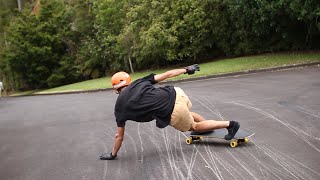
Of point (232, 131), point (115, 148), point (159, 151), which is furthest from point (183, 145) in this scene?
point (115, 148)

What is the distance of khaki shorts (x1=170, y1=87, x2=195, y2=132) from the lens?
22.2 feet

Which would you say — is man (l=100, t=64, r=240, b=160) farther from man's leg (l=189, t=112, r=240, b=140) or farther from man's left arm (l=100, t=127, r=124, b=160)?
man's leg (l=189, t=112, r=240, b=140)

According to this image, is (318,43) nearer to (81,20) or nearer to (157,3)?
(157,3)

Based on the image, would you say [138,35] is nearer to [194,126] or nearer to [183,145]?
[183,145]

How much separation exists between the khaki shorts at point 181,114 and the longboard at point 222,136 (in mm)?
614

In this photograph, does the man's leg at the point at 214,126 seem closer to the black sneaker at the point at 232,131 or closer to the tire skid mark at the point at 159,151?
the black sneaker at the point at 232,131

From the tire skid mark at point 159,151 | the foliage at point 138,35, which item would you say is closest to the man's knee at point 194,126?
the tire skid mark at point 159,151

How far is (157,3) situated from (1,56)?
21.2 m

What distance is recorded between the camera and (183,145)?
768cm

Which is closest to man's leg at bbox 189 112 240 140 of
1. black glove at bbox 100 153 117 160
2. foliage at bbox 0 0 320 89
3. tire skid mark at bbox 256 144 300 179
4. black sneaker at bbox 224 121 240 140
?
black sneaker at bbox 224 121 240 140

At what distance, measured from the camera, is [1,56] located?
42750 millimetres

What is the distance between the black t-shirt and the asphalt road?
0.73m

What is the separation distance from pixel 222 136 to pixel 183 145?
2.53 ft

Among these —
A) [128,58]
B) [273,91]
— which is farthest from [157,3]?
[273,91]
